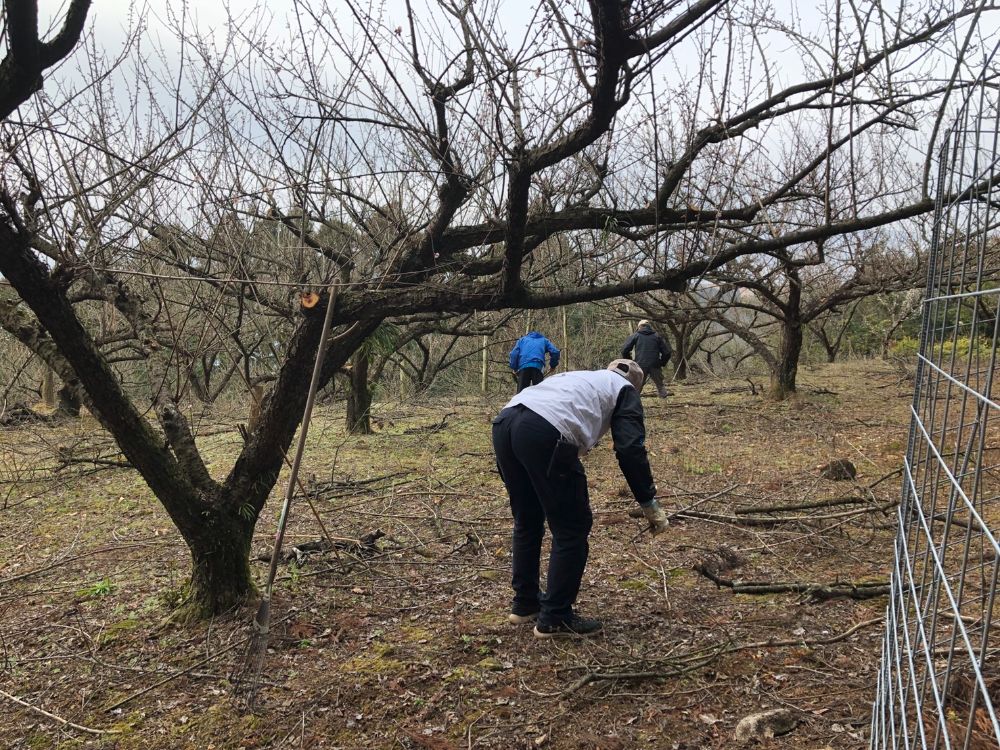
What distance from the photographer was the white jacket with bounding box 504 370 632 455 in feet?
10.7

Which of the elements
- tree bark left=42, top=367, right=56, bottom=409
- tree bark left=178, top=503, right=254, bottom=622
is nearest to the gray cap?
tree bark left=178, top=503, right=254, bottom=622

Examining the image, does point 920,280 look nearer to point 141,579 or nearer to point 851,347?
point 141,579

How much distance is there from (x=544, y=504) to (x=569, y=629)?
75cm

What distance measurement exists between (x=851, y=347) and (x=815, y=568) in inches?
830

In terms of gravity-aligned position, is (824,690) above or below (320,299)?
below

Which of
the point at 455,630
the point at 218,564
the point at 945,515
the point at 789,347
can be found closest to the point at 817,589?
the point at 455,630

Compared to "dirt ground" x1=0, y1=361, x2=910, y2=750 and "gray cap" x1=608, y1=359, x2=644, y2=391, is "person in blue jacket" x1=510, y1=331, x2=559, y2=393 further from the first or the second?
"gray cap" x1=608, y1=359, x2=644, y2=391

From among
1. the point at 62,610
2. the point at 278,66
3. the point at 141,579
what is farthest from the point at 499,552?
the point at 278,66

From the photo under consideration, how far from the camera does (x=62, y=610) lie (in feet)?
14.2

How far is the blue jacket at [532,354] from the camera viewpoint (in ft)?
26.8

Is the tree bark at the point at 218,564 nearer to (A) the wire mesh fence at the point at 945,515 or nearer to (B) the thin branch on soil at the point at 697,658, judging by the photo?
(B) the thin branch on soil at the point at 697,658

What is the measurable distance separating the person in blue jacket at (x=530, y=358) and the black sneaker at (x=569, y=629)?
4.68 meters

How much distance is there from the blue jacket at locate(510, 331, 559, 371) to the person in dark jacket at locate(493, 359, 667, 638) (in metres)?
4.50

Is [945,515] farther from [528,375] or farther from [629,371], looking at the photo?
[528,375]
